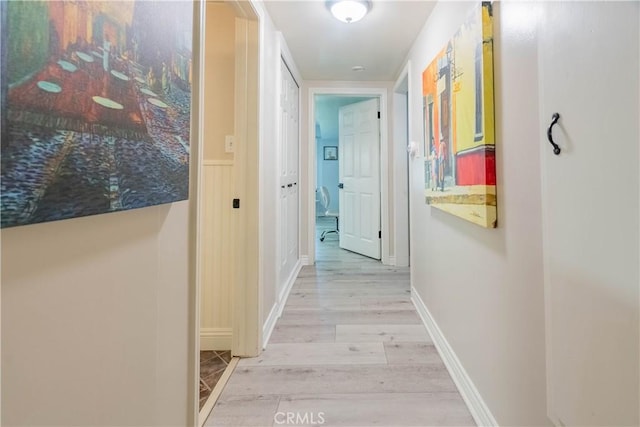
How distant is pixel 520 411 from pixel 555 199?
0.73 metres

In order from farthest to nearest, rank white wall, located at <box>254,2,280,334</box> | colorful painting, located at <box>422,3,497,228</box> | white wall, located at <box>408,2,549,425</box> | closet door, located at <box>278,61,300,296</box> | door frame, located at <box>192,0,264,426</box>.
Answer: closet door, located at <box>278,61,300,296</box>, white wall, located at <box>254,2,280,334</box>, door frame, located at <box>192,0,264,426</box>, colorful painting, located at <box>422,3,497,228</box>, white wall, located at <box>408,2,549,425</box>

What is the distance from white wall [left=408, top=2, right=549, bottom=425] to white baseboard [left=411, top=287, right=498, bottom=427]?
0.12 feet

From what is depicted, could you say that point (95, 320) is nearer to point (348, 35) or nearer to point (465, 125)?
point (465, 125)

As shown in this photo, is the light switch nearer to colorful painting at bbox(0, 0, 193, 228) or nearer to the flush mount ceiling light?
colorful painting at bbox(0, 0, 193, 228)

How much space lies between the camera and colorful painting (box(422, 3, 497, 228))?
1.16 meters

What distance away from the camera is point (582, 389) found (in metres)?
0.67

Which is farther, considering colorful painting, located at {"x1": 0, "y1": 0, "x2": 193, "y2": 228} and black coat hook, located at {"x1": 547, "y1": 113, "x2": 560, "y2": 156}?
black coat hook, located at {"x1": 547, "y1": 113, "x2": 560, "y2": 156}

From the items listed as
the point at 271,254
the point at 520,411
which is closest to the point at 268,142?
the point at 271,254

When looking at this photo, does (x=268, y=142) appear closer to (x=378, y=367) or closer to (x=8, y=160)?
(x=378, y=367)

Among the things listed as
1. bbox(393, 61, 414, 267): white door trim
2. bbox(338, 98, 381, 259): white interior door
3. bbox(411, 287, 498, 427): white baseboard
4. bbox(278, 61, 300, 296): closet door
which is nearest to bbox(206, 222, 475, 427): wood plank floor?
bbox(411, 287, 498, 427): white baseboard

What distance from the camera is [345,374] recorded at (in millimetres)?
1600

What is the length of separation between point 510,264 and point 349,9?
1.87 m

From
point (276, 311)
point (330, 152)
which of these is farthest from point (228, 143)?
point (330, 152)

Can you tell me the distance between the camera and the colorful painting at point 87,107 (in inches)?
16.4
